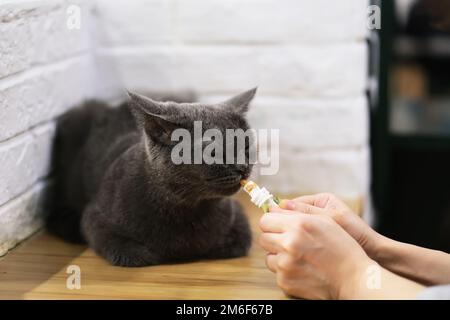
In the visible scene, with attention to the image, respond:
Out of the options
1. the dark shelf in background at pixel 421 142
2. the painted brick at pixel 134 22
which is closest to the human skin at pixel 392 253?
the painted brick at pixel 134 22

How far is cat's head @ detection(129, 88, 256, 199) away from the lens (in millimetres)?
967

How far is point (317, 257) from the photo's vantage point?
88 centimetres

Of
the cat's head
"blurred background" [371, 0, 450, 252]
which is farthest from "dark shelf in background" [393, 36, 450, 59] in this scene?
the cat's head

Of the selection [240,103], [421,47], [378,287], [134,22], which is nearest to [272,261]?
[378,287]

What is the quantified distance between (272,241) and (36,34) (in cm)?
61

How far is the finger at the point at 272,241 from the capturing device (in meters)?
0.91

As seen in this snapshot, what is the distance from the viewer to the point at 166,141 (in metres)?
0.99

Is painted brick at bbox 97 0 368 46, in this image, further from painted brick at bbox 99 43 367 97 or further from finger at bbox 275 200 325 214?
finger at bbox 275 200 325 214

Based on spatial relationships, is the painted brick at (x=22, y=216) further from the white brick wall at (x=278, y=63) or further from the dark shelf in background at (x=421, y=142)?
the dark shelf in background at (x=421, y=142)

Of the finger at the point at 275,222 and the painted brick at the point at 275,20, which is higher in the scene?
the painted brick at the point at 275,20

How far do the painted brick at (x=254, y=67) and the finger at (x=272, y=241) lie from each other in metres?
0.59

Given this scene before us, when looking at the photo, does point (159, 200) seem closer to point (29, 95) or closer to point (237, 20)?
point (29, 95)

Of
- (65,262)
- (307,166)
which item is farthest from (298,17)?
(65,262)
